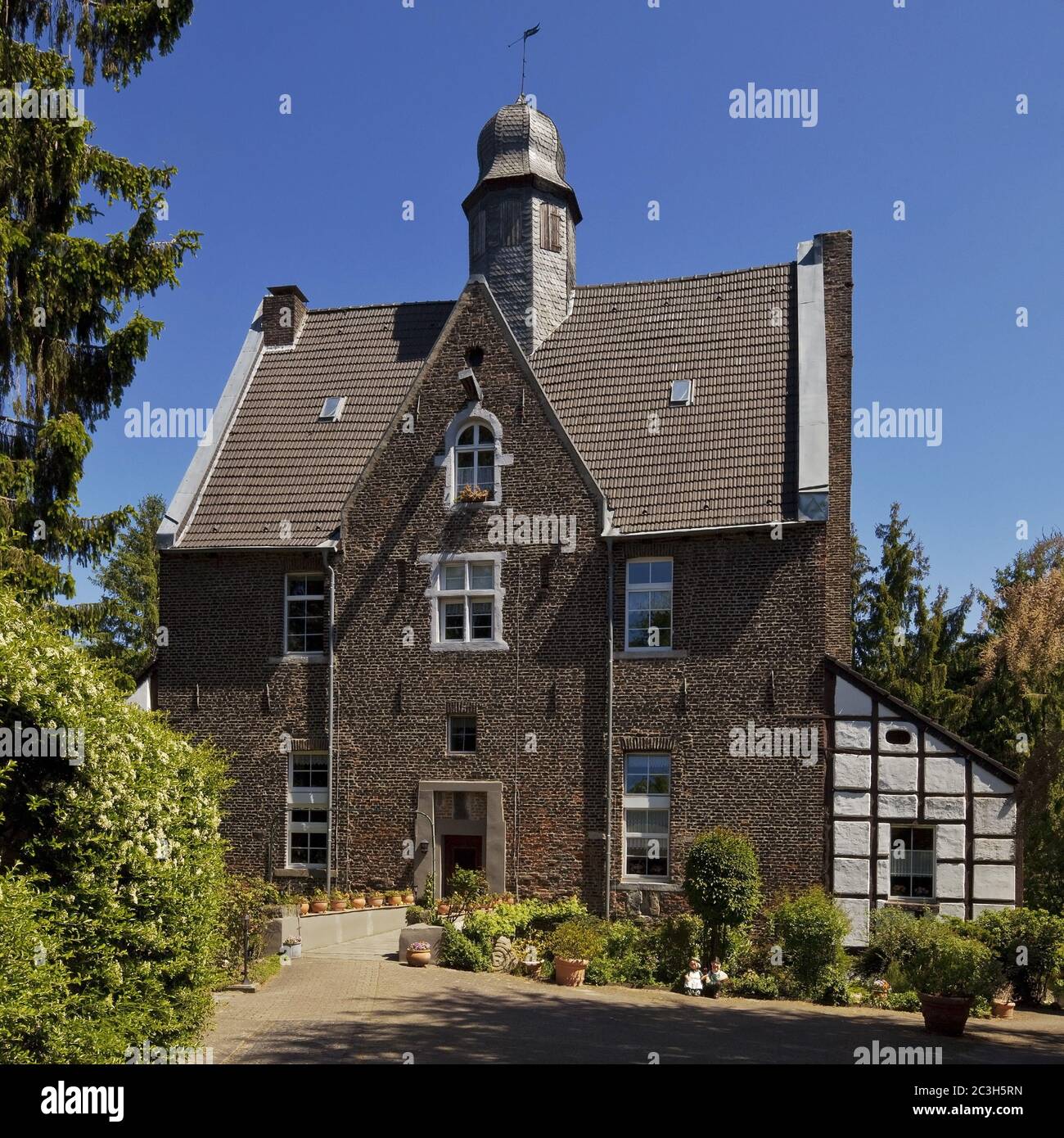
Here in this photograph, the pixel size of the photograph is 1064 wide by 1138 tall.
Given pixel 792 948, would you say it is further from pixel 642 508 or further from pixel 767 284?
pixel 767 284

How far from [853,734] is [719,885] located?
12.5 ft

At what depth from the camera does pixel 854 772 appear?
19.2 m

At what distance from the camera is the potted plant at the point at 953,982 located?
577 inches

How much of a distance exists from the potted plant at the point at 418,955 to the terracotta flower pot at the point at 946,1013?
301 inches

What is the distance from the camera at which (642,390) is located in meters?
22.9

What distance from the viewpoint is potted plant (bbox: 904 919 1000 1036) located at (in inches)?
577

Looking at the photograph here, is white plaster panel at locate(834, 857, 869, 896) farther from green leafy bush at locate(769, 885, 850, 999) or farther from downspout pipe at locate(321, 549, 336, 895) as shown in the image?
downspout pipe at locate(321, 549, 336, 895)

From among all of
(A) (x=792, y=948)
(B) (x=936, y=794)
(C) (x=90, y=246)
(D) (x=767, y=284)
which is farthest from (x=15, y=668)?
(D) (x=767, y=284)

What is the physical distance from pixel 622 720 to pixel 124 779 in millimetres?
11926

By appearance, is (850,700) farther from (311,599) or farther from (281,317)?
(281,317)

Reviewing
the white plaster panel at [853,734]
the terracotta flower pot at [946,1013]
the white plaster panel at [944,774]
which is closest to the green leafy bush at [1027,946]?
the white plaster panel at [944,774]

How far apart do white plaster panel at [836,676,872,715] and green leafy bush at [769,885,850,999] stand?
350cm

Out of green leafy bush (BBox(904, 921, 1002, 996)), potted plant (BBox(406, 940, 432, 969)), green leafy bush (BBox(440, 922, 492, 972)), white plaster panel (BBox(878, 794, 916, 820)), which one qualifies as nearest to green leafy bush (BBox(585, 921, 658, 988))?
green leafy bush (BBox(440, 922, 492, 972))

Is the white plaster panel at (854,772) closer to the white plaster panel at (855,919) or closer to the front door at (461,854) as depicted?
the white plaster panel at (855,919)
